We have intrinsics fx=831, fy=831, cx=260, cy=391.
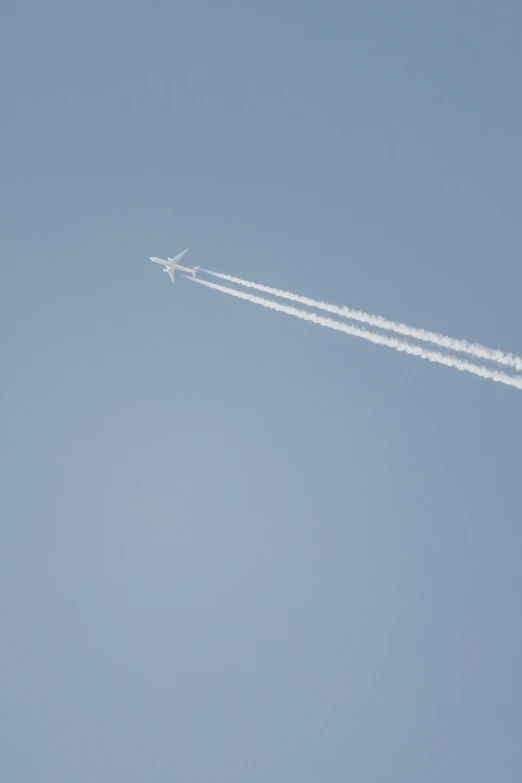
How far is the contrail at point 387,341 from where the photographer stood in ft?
138

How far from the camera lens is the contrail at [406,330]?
1676 inches

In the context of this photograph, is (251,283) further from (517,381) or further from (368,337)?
(517,381)

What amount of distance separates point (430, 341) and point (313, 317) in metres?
8.71

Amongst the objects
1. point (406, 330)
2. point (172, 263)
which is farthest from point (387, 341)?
point (172, 263)

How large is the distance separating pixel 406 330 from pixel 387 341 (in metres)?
1.25

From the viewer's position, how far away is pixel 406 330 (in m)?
47.9

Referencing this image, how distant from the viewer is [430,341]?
46.1 meters

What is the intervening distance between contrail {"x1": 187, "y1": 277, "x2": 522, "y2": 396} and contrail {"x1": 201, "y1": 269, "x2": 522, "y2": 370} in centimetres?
58

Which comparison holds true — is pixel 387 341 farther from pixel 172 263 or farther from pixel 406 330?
pixel 172 263

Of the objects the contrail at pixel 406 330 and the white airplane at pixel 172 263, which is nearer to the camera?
the contrail at pixel 406 330

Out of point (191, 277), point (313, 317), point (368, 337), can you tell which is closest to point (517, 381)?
point (368, 337)

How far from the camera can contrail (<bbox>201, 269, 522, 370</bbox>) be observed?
4256 centimetres

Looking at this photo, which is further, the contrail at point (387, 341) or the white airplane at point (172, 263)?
the white airplane at point (172, 263)

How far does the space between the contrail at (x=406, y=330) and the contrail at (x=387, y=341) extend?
58cm
